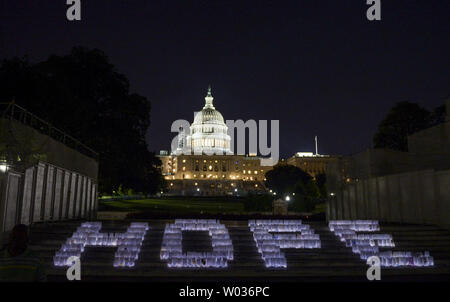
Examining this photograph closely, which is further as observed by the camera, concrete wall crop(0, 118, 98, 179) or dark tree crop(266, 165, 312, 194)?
dark tree crop(266, 165, 312, 194)

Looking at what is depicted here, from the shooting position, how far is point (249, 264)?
1248cm

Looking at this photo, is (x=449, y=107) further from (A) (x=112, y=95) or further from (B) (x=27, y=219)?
(A) (x=112, y=95)

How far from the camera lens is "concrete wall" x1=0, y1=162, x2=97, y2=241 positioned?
15094mm

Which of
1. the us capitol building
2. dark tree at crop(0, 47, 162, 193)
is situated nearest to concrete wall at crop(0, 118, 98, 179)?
dark tree at crop(0, 47, 162, 193)

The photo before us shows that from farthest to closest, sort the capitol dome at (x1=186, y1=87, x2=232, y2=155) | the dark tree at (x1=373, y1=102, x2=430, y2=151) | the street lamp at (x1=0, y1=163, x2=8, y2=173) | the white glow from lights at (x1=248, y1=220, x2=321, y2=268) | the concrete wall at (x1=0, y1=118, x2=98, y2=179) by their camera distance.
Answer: the capitol dome at (x1=186, y1=87, x2=232, y2=155) < the dark tree at (x1=373, y1=102, x2=430, y2=151) < the street lamp at (x1=0, y1=163, x2=8, y2=173) < the concrete wall at (x1=0, y1=118, x2=98, y2=179) < the white glow from lights at (x1=248, y1=220, x2=321, y2=268)

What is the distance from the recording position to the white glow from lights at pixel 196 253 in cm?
1224

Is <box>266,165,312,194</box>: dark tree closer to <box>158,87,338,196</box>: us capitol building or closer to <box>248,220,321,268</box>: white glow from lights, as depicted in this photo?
<box>158,87,338,196</box>: us capitol building

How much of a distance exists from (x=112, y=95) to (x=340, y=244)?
28105 millimetres

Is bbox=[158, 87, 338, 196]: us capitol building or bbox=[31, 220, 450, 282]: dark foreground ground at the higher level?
bbox=[158, 87, 338, 196]: us capitol building

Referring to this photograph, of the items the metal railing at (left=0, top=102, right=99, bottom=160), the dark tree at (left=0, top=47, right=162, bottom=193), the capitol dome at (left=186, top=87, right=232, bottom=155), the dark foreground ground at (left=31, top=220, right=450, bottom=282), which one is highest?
the capitol dome at (left=186, top=87, right=232, bottom=155)

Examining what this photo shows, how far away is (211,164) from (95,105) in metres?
125

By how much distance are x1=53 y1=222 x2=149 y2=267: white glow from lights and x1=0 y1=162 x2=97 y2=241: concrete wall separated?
2.80 m

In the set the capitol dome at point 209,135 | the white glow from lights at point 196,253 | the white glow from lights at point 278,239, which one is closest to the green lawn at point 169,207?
the white glow from lights at point 196,253

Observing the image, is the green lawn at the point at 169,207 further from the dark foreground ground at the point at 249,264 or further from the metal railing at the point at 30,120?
the dark foreground ground at the point at 249,264
